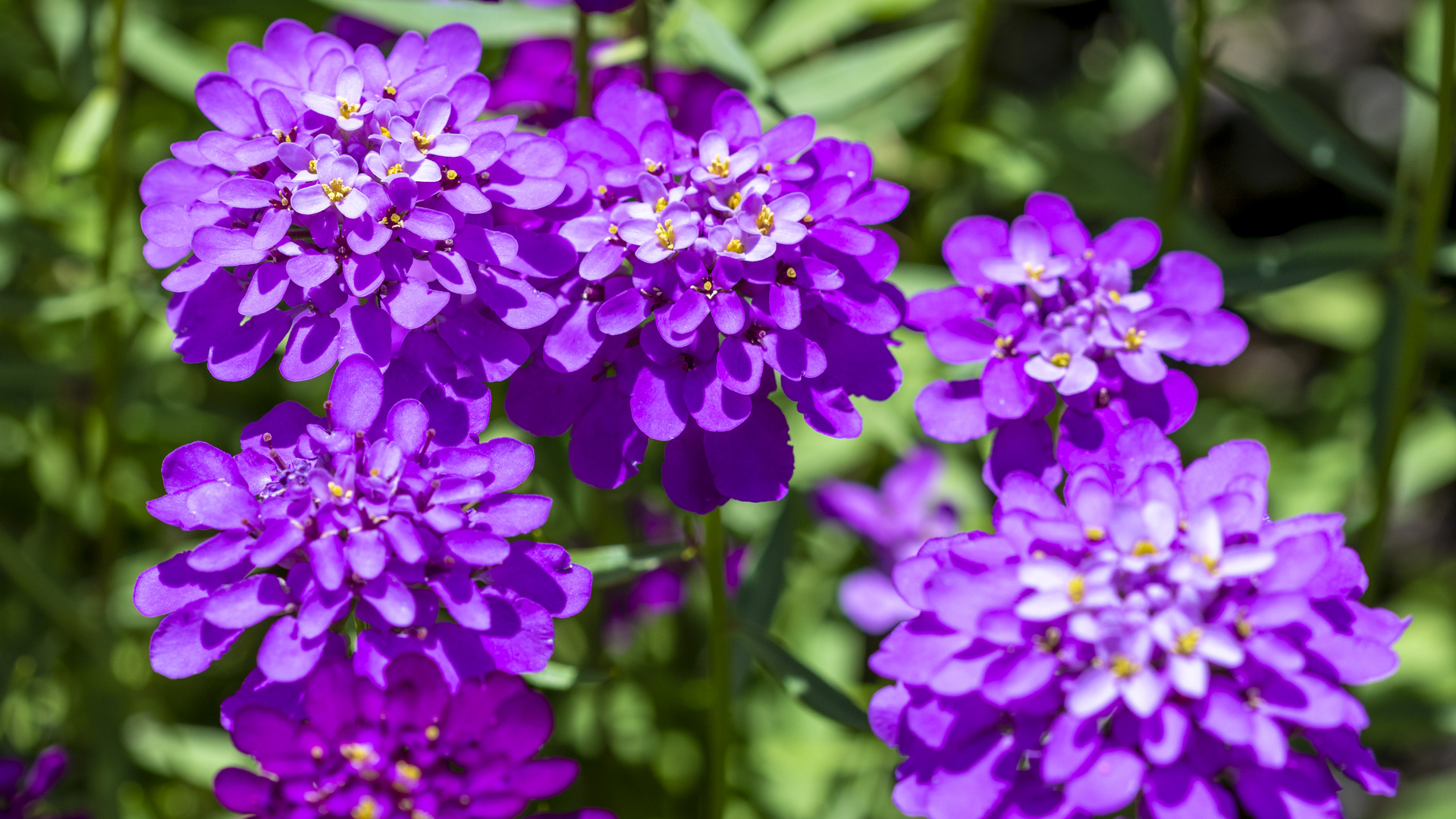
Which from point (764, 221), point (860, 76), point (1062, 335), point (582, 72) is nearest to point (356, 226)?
point (764, 221)

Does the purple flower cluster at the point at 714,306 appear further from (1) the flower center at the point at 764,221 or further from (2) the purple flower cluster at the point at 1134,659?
(2) the purple flower cluster at the point at 1134,659

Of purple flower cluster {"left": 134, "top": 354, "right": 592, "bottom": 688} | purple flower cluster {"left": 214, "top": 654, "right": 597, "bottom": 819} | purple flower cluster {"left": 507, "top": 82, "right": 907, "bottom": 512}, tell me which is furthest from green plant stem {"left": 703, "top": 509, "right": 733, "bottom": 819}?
purple flower cluster {"left": 214, "top": 654, "right": 597, "bottom": 819}

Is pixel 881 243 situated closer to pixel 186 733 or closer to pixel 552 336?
pixel 552 336

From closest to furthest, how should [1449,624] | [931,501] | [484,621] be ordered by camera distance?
[484,621], [931,501], [1449,624]

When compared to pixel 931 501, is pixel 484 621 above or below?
below

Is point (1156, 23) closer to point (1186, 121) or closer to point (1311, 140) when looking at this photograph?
point (1186, 121)

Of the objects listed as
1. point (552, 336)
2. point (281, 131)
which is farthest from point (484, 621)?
point (281, 131)

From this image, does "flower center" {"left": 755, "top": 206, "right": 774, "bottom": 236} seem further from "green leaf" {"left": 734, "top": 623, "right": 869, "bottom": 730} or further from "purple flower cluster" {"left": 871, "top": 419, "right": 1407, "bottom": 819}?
"green leaf" {"left": 734, "top": 623, "right": 869, "bottom": 730}
